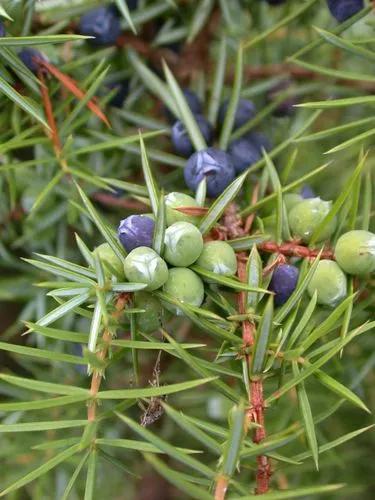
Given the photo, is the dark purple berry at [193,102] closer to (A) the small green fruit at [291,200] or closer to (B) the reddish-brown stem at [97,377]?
(A) the small green fruit at [291,200]

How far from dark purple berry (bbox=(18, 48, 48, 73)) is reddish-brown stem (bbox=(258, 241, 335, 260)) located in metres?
0.26

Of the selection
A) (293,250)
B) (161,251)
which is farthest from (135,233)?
(293,250)

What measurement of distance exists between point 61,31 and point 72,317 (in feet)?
0.94

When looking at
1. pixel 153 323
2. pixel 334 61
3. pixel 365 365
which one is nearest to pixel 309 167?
pixel 334 61

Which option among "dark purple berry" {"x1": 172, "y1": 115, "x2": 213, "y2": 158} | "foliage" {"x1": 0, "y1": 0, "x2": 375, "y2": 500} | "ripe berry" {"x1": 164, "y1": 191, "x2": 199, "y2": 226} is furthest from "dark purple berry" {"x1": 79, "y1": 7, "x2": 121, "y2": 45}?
"ripe berry" {"x1": 164, "y1": 191, "x2": 199, "y2": 226}

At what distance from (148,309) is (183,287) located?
0.11 ft

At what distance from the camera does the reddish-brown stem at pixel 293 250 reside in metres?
0.51

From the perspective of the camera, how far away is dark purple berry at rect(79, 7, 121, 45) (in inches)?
25.9

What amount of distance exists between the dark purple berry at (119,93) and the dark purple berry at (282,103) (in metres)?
0.17

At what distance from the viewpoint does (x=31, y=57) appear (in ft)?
1.95

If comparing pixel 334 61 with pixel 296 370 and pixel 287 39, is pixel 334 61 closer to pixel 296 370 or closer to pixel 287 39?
pixel 287 39

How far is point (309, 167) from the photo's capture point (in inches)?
33.4

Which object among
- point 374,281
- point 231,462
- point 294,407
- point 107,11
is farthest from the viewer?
point 294,407

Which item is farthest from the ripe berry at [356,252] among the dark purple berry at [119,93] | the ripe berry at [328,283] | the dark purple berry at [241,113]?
the dark purple berry at [119,93]
